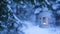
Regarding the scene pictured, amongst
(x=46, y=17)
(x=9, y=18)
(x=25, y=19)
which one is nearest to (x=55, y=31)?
(x=46, y=17)

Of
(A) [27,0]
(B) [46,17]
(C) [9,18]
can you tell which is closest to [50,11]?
(B) [46,17]

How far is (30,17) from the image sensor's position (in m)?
2.70

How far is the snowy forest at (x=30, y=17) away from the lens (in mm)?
2643

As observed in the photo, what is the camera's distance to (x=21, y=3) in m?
2.65

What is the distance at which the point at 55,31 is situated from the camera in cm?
271

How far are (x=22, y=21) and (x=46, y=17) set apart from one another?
262 mm

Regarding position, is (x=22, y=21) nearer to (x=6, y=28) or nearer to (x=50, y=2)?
(x=6, y=28)

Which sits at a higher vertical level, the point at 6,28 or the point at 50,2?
the point at 50,2

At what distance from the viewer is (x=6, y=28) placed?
2.66 meters

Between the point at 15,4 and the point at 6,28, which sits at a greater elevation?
the point at 15,4

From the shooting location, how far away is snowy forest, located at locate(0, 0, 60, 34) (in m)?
2.64

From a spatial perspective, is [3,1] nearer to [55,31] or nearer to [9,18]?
[9,18]

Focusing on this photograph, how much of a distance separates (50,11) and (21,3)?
0.32m

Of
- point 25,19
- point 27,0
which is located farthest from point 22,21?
point 27,0
